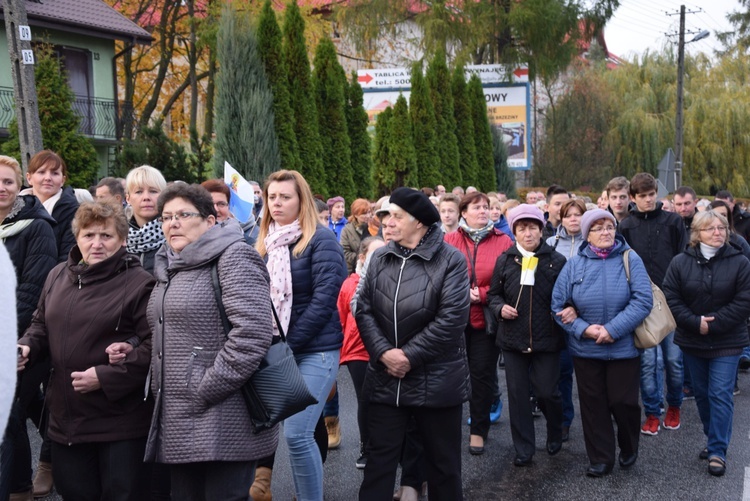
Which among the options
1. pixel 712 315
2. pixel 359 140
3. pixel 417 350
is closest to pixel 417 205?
pixel 417 350

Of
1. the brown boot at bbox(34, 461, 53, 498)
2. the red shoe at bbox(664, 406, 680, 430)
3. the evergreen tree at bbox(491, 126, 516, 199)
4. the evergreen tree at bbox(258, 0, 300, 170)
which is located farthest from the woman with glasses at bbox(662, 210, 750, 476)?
the evergreen tree at bbox(491, 126, 516, 199)

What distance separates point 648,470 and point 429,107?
17894 mm

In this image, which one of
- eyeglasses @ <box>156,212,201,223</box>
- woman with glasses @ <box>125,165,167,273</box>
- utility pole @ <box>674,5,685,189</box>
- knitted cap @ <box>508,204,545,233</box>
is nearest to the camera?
eyeglasses @ <box>156,212,201,223</box>

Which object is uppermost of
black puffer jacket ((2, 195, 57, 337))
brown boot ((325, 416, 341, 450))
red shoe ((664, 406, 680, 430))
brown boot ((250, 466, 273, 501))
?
black puffer jacket ((2, 195, 57, 337))

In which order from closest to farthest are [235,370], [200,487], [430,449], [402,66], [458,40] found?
[235,370] < [200,487] < [430,449] < [458,40] < [402,66]

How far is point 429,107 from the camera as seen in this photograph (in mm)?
23016

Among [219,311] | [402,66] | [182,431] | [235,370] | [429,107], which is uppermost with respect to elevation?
[402,66]

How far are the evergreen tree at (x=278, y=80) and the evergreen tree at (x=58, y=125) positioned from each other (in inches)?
159

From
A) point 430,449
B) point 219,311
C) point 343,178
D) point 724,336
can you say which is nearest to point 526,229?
point 724,336

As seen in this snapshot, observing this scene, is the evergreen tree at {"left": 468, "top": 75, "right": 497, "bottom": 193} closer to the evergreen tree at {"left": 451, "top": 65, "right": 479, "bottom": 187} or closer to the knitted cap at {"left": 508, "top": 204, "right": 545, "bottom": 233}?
the evergreen tree at {"left": 451, "top": 65, "right": 479, "bottom": 187}

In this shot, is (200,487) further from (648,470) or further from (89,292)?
(648,470)

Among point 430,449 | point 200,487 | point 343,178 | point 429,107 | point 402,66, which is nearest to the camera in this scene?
point 200,487

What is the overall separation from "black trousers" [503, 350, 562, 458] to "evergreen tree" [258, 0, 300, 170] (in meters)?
10.8

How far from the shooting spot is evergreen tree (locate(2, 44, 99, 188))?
52.6ft
